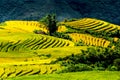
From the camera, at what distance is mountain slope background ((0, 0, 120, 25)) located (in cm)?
17375

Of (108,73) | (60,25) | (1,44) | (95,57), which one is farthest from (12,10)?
(108,73)

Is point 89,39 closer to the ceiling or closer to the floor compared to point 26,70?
closer to the ceiling

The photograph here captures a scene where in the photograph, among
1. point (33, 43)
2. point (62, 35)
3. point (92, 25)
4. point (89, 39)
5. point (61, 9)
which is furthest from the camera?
point (61, 9)

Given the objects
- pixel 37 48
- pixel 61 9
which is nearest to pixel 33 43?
pixel 37 48

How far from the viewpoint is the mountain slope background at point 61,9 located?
174 m

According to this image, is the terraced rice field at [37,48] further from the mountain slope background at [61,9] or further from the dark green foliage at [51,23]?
the mountain slope background at [61,9]

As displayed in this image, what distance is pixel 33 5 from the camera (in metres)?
183

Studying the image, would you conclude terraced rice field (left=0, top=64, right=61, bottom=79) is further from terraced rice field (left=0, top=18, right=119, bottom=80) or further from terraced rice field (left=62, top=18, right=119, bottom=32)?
terraced rice field (left=62, top=18, right=119, bottom=32)

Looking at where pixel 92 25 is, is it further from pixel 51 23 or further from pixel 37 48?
pixel 37 48

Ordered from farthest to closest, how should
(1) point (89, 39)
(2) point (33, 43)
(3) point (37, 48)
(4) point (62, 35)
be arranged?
(4) point (62, 35) < (1) point (89, 39) < (2) point (33, 43) < (3) point (37, 48)

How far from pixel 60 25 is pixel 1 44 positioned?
38970 millimetres

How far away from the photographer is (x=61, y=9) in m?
178

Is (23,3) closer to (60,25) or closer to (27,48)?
(60,25)

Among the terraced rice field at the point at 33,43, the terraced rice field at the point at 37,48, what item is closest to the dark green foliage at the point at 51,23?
the terraced rice field at the point at 37,48
